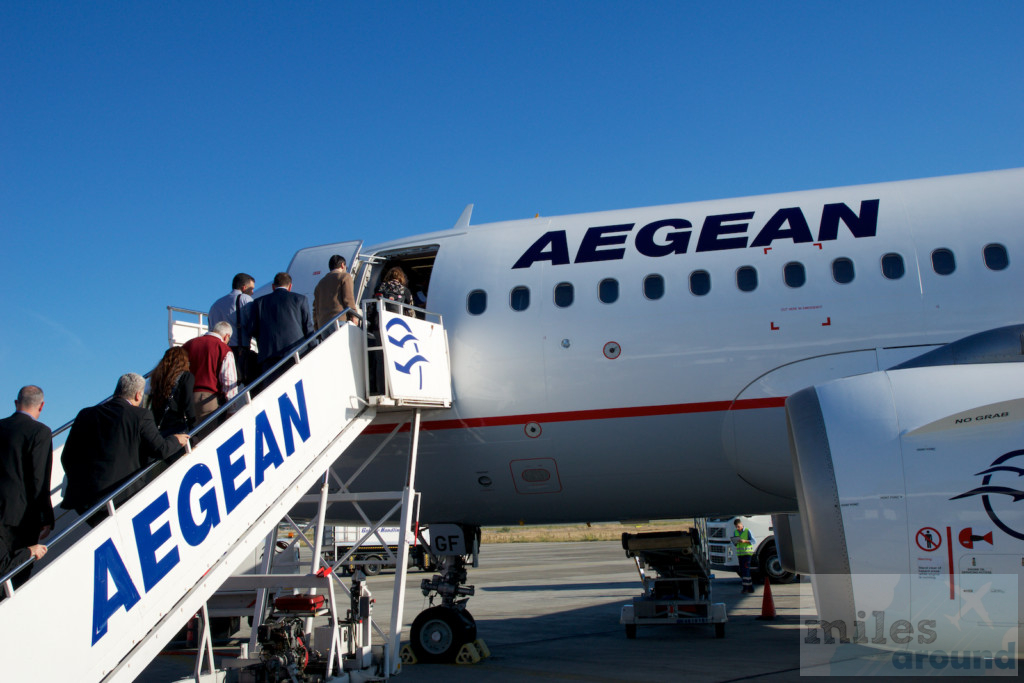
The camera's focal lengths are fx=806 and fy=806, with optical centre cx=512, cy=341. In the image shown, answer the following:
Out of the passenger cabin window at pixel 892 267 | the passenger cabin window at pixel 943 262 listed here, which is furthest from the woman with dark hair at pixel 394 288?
the passenger cabin window at pixel 943 262

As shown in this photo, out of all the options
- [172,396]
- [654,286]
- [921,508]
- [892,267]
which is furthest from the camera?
[654,286]

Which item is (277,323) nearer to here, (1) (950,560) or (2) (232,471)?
(2) (232,471)

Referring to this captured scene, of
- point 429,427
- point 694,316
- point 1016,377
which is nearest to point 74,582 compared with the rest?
point 429,427

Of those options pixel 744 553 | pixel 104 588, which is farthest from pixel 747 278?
pixel 744 553

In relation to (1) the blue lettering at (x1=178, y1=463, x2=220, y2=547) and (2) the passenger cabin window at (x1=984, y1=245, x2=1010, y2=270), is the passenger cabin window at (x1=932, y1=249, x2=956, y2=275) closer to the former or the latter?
(2) the passenger cabin window at (x1=984, y1=245, x2=1010, y2=270)

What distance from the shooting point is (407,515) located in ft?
28.1

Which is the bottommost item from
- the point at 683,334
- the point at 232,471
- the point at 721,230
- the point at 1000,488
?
the point at 1000,488

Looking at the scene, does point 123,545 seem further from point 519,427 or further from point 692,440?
point 692,440

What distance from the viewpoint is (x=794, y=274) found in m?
9.00

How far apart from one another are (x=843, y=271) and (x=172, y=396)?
697cm

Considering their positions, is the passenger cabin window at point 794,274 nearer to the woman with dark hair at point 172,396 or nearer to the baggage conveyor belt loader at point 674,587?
the baggage conveyor belt loader at point 674,587

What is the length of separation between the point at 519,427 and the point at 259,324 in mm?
3142

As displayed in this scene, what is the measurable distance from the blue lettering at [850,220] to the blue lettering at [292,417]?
594 centimetres

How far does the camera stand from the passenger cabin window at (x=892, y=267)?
877 centimetres
